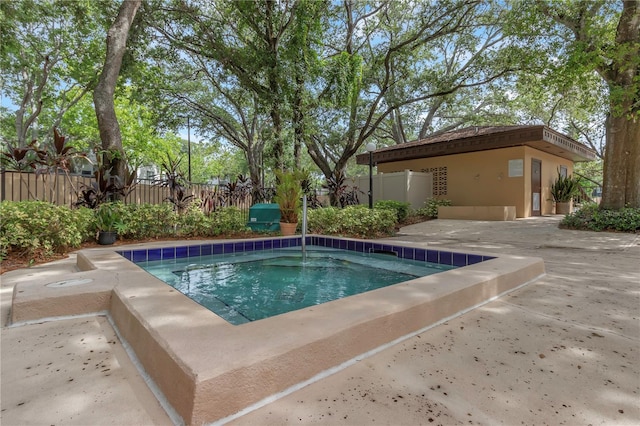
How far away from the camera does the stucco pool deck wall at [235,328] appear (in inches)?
46.3

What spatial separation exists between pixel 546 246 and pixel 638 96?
458 centimetres

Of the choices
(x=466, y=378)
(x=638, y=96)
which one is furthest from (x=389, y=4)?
(x=466, y=378)

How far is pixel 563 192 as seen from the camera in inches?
467

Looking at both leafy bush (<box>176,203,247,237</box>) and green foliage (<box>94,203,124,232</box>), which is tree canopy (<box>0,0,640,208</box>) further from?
leafy bush (<box>176,203,247,237</box>)

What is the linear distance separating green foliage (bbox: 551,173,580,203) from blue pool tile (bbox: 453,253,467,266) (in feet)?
34.7

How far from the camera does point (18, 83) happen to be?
14352 millimetres

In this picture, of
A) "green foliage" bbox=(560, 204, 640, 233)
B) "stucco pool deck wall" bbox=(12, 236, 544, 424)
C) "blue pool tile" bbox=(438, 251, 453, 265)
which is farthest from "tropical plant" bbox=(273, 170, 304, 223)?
"green foliage" bbox=(560, 204, 640, 233)

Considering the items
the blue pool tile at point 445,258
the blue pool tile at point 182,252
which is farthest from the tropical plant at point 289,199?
the blue pool tile at point 445,258

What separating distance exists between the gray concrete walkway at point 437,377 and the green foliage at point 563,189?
11.7m

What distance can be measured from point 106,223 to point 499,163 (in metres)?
11.9

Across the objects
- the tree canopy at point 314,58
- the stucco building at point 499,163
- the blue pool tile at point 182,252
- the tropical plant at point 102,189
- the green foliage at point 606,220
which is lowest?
the blue pool tile at point 182,252

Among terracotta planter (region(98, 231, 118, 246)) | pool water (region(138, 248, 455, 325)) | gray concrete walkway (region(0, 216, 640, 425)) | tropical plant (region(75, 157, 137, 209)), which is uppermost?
tropical plant (region(75, 157, 137, 209))

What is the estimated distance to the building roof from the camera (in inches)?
384

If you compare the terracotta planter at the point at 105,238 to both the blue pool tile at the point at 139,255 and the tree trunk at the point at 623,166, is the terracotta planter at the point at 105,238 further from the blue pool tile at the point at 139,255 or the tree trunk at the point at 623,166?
the tree trunk at the point at 623,166
